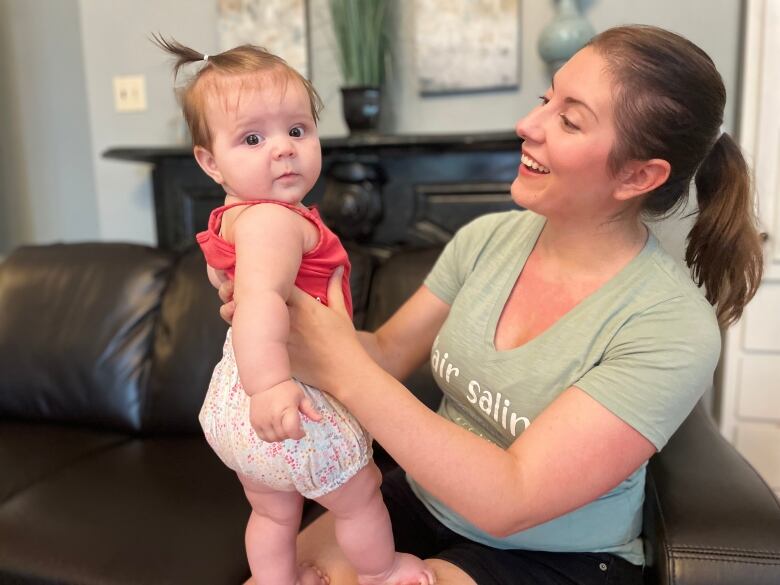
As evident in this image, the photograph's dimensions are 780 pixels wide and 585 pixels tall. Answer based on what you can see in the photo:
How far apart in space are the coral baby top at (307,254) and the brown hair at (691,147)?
0.41m

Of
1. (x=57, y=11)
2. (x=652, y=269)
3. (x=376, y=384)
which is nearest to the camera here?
(x=376, y=384)

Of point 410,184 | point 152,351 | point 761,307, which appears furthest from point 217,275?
point 761,307

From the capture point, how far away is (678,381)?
81cm

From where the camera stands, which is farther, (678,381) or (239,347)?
(678,381)

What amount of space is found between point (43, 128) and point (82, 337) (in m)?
1.92

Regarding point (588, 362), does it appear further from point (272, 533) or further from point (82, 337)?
point (82, 337)

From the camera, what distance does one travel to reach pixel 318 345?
806 millimetres

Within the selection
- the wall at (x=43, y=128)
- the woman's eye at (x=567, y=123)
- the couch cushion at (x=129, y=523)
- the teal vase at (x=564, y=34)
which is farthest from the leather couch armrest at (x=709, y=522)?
the wall at (x=43, y=128)

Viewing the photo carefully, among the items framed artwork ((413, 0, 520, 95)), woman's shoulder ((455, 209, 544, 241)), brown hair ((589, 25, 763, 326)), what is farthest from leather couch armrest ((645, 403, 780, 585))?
framed artwork ((413, 0, 520, 95))

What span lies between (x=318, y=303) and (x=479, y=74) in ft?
4.76

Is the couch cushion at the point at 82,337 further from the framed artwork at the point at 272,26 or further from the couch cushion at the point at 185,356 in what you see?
the framed artwork at the point at 272,26

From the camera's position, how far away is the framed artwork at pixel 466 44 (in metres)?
1.97

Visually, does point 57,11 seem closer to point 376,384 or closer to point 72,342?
point 72,342

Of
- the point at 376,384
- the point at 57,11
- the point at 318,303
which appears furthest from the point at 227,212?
the point at 57,11
